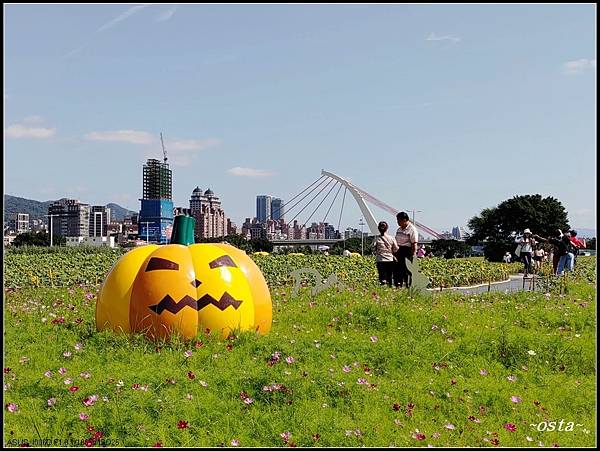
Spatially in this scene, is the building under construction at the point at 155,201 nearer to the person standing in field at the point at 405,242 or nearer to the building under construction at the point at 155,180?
the building under construction at the point at 155,180

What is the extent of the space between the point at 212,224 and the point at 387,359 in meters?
187

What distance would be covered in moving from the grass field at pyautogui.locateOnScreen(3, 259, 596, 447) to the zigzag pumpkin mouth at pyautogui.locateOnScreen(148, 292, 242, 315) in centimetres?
39

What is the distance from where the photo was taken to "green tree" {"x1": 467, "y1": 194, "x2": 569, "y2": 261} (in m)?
67.9

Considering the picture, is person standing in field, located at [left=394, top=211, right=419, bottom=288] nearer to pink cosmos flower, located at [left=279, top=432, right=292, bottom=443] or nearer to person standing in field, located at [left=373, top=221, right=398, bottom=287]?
person standing in field, located at [left=373, top=221, right=398, bottom=287]

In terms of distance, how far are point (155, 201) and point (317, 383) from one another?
576 ft

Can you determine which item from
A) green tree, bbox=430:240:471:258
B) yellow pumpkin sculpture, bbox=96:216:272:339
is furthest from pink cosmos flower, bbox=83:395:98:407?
green tree, bbox=430:240:471:258

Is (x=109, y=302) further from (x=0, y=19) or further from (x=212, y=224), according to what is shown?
(x=212, y=224)

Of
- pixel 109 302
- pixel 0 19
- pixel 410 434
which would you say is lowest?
pixel 410 434

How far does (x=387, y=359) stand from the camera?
22.8ft

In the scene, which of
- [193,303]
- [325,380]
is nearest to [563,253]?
[193,303]

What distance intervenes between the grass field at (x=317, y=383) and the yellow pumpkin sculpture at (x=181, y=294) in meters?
0.25

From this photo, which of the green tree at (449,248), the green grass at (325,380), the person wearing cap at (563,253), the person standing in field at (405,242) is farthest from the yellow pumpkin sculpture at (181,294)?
the green tree at (449,248)

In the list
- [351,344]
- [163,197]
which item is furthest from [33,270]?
[163,197]

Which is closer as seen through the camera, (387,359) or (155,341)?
(387,359)
